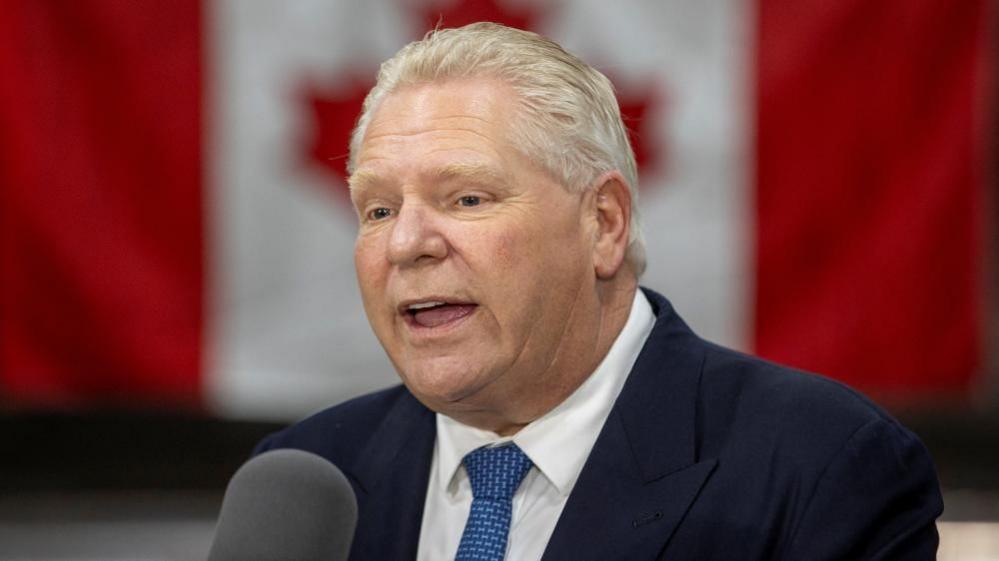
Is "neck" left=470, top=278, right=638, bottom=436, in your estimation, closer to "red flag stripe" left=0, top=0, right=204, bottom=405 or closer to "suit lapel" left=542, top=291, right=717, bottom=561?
"suit lapel" left=542, top=291, right=717, bottom=561

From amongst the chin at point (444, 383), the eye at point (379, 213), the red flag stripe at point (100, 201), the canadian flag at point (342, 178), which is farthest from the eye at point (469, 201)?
the red flag stripe at point (100, 201)

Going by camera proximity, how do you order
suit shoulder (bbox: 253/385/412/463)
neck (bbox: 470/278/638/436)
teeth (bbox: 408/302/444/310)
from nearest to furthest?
1. teeth (bbox: 408/302/444/310)
2. neck (bbox: 470/278/638/436)
3. suit shoulder (bbox: 253/385/412/463)

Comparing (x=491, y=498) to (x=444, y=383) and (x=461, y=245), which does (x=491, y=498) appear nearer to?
(x=444, y=383)

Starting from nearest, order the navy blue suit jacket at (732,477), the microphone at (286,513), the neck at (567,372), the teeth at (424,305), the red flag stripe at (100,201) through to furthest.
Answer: the microphone at (286,513) → the navy blue suit jacket at (732,477) → the teeth at (424,305) → the neck at (567,372) → the red flag stripe at (100,201)

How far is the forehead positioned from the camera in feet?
5.74

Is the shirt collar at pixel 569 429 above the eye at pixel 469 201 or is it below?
below

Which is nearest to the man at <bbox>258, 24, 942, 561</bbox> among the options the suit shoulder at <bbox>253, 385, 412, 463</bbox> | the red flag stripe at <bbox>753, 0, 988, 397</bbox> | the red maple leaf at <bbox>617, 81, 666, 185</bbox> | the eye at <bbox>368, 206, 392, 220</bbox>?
the eye at <bbox>368, 206, 392, 220</bbox>

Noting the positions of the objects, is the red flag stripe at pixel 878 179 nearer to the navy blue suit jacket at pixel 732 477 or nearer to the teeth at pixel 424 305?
the navy blue suit jacket at pixel 732 477

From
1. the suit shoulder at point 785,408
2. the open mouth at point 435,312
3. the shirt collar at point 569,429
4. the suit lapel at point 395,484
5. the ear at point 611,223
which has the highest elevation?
the ear at point 611,223

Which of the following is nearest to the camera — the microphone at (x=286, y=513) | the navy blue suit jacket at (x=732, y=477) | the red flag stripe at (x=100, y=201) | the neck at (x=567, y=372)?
the microphone at (x=286, y=513)

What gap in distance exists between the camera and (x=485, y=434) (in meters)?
1.92

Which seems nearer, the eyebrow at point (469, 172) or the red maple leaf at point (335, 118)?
the eyebrow at point (469, 172)

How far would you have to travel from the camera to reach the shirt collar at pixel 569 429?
6.07 ft

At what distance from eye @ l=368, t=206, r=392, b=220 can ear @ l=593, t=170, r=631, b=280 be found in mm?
287
